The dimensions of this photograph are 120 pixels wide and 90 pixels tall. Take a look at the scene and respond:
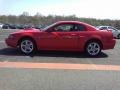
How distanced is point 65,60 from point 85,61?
0.77 m

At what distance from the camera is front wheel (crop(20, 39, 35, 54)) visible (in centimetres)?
1506

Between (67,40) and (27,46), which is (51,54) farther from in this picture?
(27,46)

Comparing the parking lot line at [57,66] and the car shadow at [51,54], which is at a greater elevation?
the parking lot line at [57,66]

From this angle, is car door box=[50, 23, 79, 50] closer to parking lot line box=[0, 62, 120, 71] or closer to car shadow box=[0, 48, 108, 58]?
car shadow box=[0, 48, 108, 58]

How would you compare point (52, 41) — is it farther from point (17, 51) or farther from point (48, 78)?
point (48, 78)

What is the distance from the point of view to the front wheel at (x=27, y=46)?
49.4 feet

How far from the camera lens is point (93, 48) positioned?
1516 centimetres

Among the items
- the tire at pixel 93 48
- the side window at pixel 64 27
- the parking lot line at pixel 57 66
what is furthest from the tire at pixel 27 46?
the parking lot line at pixel 57 66

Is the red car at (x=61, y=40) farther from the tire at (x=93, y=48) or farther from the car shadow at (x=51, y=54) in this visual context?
the car shadow at (x=51, y=54)

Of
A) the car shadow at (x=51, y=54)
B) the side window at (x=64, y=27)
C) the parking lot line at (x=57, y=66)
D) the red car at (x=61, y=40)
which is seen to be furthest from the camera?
the side window at (x=64, y=27)

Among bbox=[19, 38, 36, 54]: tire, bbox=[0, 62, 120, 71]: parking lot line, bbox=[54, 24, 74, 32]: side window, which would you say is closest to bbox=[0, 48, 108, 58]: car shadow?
bbox=[19, 38, 36, 54]: tire

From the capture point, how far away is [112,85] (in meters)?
8.80

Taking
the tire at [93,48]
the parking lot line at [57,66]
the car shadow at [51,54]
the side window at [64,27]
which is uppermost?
the side window at [64,27]

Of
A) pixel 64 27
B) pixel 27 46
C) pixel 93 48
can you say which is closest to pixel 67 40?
pixel 64 27
